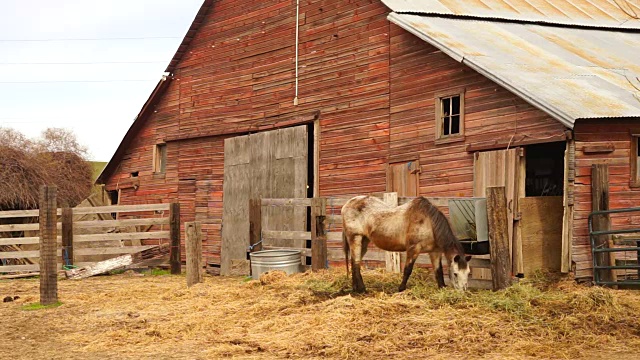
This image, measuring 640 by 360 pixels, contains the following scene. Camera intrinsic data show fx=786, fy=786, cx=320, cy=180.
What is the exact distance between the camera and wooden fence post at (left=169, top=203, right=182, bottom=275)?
18.4 m

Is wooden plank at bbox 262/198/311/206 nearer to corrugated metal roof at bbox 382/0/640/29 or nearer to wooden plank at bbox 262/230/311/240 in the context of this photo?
wooden plank at bbox 262/230/311/240

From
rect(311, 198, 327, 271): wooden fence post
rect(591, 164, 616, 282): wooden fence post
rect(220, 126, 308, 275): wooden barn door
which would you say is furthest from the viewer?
rect(220, 126, 308, 275): wooden barn door

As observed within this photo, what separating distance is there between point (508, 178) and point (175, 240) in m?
8.51

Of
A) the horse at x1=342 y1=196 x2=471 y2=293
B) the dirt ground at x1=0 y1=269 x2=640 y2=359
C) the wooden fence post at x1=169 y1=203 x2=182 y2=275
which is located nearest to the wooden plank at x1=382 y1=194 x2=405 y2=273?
the dirt ground at x1=0 y1=269 x2=640 y2=359

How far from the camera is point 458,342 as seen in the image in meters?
8.38

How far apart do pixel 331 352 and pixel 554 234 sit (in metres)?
6.57

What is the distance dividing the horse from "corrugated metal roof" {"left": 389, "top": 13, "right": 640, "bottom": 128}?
308cm

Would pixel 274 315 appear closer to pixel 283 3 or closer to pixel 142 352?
pixel 142 352

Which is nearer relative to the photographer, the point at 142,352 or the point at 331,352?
the point at 331,352

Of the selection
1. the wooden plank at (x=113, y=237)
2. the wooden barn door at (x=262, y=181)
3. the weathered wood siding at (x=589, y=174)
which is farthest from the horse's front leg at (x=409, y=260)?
the wooden plank at (x=113, y=237)

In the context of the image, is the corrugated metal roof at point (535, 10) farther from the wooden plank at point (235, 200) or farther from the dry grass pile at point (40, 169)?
the dry grass pile at point (40, 169)

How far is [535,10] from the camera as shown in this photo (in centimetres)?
2000

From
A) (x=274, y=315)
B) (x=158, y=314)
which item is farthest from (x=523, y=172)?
(x=158, y=314)

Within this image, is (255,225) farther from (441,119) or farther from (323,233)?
(441,119)
